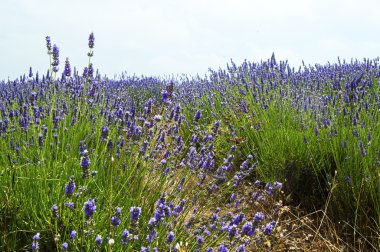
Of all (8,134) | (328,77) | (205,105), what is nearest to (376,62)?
(328,77)

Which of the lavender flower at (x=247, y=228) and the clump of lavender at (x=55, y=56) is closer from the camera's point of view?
the lavender flower at (x=247, y=228)

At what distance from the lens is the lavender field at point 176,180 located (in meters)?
2.12

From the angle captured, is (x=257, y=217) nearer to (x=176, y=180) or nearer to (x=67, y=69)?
(x=176, y=180)

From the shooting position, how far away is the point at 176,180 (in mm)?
3275

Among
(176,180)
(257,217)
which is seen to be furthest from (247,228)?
(176,180)

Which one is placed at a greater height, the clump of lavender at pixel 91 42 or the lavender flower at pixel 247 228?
the clump of lavender at pixel 91 42

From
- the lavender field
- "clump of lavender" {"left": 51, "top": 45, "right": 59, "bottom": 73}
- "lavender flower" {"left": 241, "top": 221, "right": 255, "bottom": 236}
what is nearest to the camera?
"lavender flower" {"left": 241, "top": 221, "right": 255, "bottom": 236}

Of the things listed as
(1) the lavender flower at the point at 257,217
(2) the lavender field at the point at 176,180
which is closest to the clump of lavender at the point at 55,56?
(2) the lavender field at the point at 176,180

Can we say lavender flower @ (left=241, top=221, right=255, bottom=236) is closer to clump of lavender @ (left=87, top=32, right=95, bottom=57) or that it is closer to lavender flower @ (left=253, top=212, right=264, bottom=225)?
lavender flower @ (left=253, top=212, right=264, bottom=225)

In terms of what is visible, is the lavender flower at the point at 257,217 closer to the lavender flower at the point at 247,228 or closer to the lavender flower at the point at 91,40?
the lavender flower at the point at 247,228

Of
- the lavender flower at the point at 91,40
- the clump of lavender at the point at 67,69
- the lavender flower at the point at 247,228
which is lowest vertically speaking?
the lavender flower at the point at 247,228

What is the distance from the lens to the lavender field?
2117 millimetres

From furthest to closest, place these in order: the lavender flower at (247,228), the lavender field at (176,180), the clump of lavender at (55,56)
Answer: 1. the clump of lavender at (55,56)
2. the lavender field at (176,180)
3. the lavender flower at (247,228)

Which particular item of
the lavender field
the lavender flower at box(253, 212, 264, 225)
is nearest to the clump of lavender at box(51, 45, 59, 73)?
the lavender field
